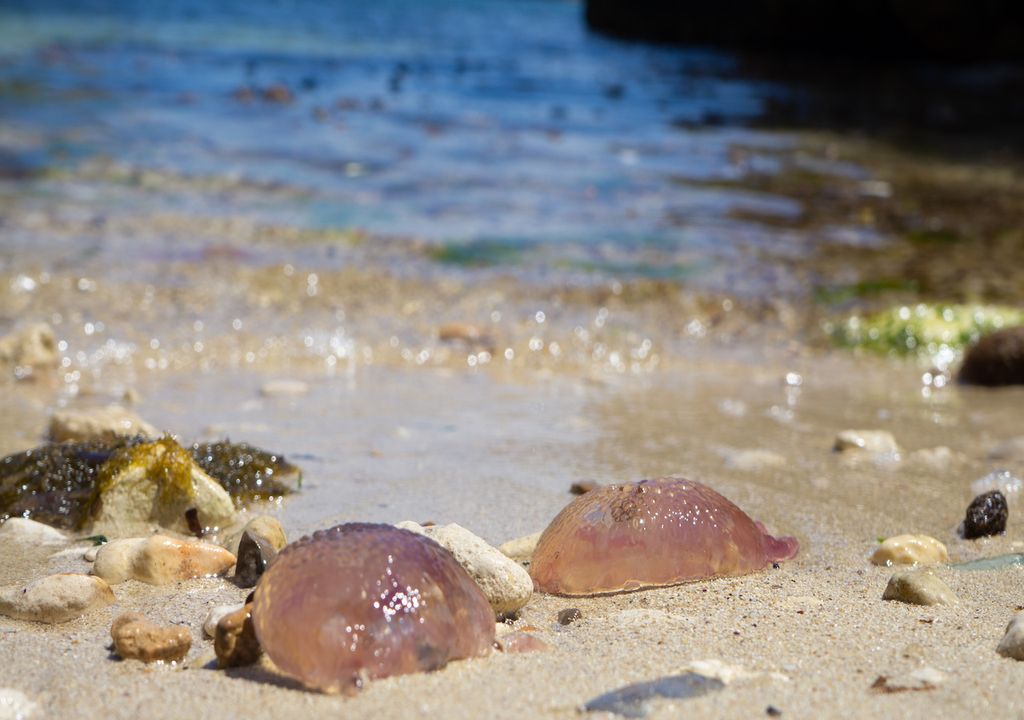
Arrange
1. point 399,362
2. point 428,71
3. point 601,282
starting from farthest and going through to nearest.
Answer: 1. point 428,71
2. point 601,282
3. point 399,362

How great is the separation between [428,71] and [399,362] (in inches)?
526

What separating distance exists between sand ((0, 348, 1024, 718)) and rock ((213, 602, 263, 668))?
0.09 feet

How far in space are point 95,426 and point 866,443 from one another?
2.24m

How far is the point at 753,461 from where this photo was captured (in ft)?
10.6

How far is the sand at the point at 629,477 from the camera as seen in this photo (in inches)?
66.3

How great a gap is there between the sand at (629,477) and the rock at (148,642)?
3 centimetres

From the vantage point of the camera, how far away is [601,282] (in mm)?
5555

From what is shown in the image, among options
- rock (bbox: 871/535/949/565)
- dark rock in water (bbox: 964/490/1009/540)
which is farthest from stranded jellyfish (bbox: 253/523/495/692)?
dark rock in water (bbox: 964/490/1009/540)

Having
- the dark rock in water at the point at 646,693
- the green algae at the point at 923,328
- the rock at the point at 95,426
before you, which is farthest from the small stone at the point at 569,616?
the green algae at the point at 923,328

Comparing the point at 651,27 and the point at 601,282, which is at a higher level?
the point at 651,27

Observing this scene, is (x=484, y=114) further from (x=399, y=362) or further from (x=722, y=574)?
(x=722, y=574)

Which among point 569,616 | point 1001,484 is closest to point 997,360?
point 1001,484

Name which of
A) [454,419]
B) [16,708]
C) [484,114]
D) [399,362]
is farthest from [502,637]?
[484,114]

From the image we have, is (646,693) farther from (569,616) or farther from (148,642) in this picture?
(148,642)
